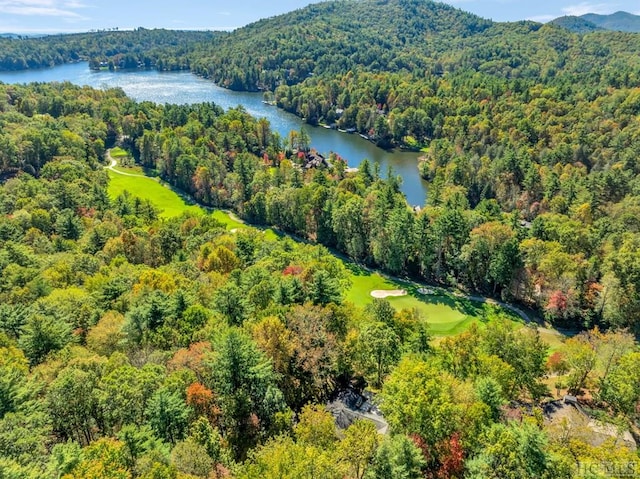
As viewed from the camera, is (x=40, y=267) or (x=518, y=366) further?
(x=40, y=267)

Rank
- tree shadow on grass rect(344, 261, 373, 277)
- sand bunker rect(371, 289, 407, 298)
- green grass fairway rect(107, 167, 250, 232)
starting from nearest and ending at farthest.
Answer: sand bunker rect(371, 289, 407, 298) → tree shadow on grass rect(344, 261, 373, 277) → green grass fairway rect(107, 167, 250, 232)

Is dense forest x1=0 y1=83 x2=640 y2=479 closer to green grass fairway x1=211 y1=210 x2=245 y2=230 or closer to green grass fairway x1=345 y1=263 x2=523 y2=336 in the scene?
green grass fairway x1=345 y1=263 x2=523 y2=336

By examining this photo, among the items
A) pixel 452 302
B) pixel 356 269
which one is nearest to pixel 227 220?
pixel 356 269

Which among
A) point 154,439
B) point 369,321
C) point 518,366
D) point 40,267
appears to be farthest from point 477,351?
point 40,267

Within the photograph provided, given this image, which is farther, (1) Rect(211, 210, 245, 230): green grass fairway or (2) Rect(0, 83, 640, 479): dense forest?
(1) Rect(211, 210, 245, 230): green grass fairway

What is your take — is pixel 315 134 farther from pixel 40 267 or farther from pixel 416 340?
pixel 416 340

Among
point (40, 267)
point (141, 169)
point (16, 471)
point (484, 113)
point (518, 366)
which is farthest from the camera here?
point (484, 113)

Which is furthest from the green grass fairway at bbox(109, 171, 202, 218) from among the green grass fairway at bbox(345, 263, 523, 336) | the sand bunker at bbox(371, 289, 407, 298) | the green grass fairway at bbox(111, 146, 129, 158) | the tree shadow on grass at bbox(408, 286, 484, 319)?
the tree shadow on grass at bbox(408, 286, 484, 319)
